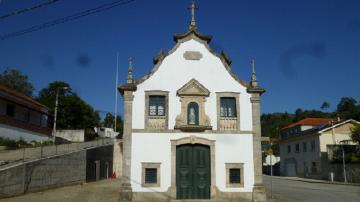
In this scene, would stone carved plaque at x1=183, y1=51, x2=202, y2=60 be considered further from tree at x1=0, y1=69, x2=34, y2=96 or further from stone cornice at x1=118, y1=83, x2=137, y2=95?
tree at x1=0, y1=69, x2=34, y2=96

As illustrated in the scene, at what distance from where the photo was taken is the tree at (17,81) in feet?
223

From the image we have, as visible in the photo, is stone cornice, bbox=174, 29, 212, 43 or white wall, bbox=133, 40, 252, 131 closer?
white wall, bbox=133, 40, 252, 131

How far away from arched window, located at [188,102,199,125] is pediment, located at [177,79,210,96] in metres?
0.60

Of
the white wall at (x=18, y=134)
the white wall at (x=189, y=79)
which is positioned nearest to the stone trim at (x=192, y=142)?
the white wall at (x=189, y=79)

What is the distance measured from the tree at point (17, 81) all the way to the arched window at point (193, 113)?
5557cm

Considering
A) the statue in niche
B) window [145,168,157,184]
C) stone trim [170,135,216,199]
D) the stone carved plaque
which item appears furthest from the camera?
the stone carved plaque

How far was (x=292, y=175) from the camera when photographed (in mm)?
54688

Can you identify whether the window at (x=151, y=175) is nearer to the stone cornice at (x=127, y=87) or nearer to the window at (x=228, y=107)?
the stone cornice at (x=127, y=87)

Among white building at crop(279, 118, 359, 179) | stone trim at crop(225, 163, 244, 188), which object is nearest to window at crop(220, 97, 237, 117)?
stone trim at crop(225, 163, 244, 188)

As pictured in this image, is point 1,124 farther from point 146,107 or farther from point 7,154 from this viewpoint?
point 146,107

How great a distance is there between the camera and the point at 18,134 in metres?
38.8

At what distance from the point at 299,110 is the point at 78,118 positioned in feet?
249

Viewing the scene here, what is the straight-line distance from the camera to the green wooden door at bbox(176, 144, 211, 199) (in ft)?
65.7

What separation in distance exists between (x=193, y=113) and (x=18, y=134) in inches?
989
